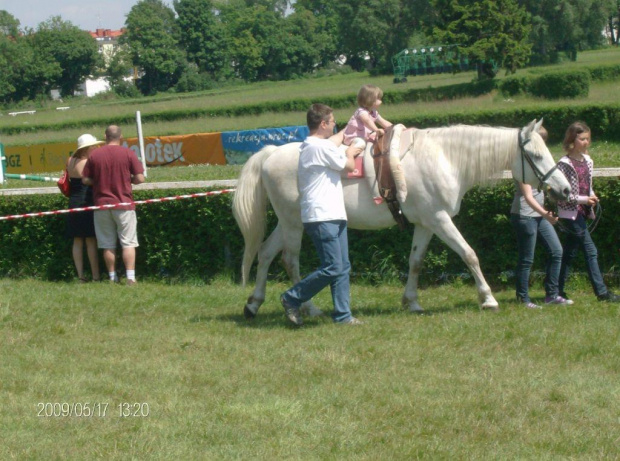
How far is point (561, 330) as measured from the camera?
7246 millimetres

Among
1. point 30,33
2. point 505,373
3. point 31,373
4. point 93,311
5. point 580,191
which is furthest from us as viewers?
point 30,33

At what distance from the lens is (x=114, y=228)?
10.9 metres

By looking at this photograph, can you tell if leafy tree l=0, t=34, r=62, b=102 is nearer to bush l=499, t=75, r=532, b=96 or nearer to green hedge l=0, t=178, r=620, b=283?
bush l=499, t=75, r=532, b=96

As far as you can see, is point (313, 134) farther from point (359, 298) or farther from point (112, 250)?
point (112, 250)

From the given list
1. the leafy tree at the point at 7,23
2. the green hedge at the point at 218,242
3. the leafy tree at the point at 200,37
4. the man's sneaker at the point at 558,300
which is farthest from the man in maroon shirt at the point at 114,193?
the leafy tree at the point at 7,23

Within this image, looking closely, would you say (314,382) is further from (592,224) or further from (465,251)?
(592,224)

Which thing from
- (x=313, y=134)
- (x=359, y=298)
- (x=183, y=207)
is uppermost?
(x=313, y=134)

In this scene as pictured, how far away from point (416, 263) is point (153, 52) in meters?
99.7

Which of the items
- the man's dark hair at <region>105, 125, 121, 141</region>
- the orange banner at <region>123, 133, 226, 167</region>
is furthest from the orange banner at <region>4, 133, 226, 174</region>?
the man's dark hair at <region>105, 125, 121, 141</region>

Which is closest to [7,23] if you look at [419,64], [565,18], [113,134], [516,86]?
[419,64]

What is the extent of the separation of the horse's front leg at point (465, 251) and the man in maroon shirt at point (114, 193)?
13.8ft

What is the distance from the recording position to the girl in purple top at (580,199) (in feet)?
26.7

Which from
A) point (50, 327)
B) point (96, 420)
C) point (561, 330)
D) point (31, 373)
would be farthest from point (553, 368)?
point (50, 327)

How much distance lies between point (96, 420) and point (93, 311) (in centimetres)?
368
